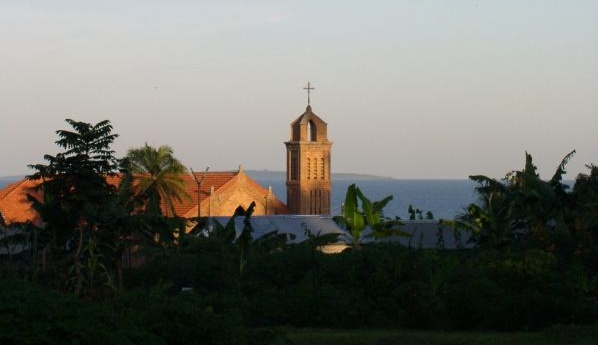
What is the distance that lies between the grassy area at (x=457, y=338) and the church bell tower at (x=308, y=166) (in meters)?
65.2

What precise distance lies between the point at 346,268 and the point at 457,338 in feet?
17.5

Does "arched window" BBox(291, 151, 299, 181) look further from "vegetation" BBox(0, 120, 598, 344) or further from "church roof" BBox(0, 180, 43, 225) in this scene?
"vegetation" BBox(0, 120, 598, 344)

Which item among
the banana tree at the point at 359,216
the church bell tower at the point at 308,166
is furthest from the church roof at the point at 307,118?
the banana tree at the point at 359,216

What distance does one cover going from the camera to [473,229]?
30.8 metres

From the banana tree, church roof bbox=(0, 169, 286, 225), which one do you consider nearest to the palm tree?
church roof bbox=(0, 169, 286, 225)

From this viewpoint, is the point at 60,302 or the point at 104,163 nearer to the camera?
the point at 60,302

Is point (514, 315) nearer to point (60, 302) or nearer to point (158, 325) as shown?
point (158, 325)

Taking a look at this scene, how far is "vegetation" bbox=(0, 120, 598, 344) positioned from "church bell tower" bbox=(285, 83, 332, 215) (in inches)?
2094

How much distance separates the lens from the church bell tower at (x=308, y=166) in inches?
3371

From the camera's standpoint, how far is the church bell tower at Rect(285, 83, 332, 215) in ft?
281

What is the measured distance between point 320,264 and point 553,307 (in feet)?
18.2

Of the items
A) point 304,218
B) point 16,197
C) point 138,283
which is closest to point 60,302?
point 138,283

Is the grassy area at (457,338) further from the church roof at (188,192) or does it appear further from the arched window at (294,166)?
the arched window at (294,166)

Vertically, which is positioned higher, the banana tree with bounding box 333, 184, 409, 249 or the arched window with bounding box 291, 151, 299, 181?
the arched window with bounding box 291, 151, 299, 181
